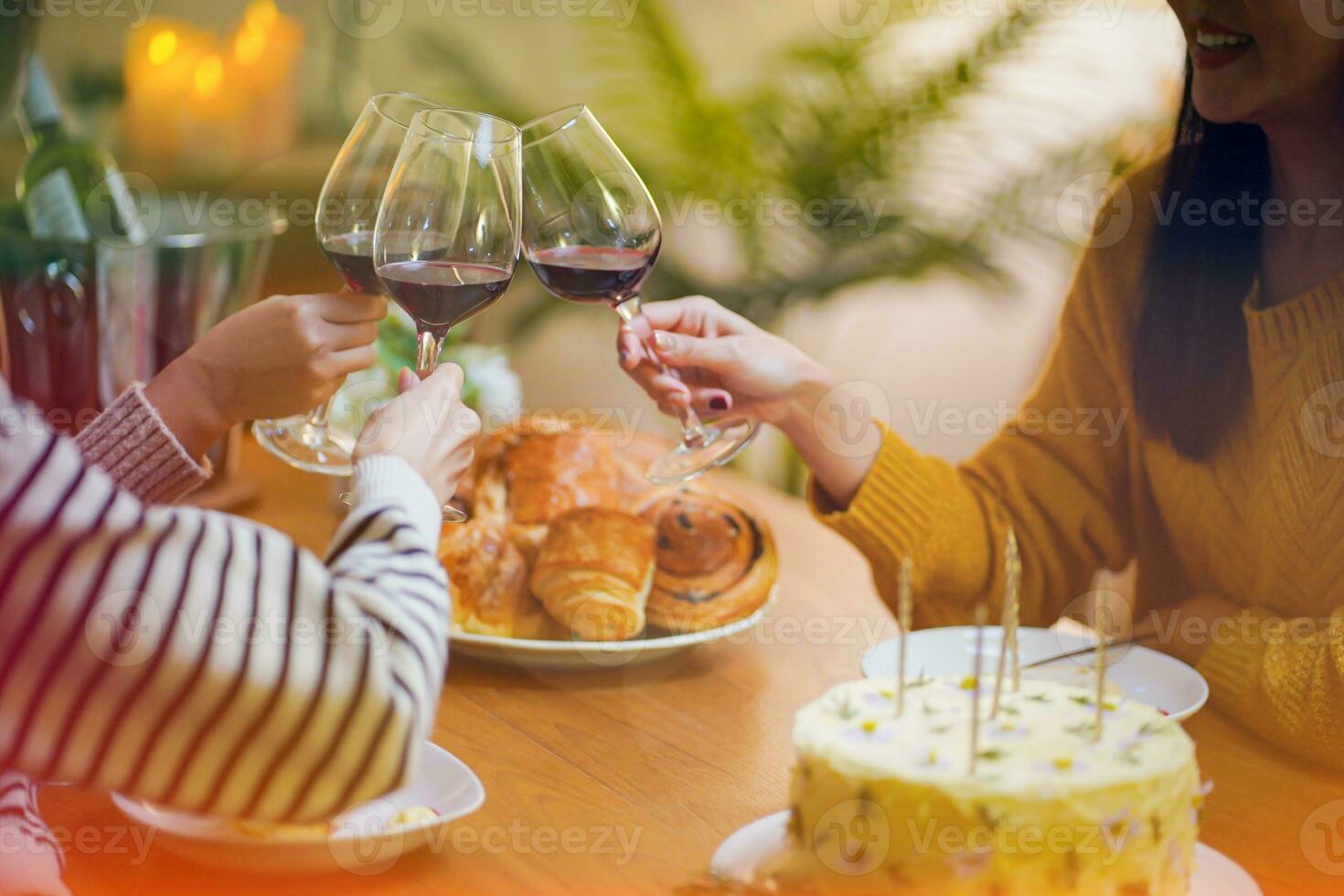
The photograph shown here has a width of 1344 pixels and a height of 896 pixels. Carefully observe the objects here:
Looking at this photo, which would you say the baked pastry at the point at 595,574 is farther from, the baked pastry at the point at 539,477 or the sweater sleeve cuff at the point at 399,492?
the sweater sleeve cuff at the point at 399,492

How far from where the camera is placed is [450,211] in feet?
2.90

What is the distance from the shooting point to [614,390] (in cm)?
377

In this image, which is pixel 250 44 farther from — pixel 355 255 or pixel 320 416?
pixel 355 255

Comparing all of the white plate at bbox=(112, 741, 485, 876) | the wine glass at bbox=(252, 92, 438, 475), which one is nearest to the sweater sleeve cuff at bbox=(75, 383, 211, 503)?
Result: the wine glass at bbox=(252, 92, 438, 475)

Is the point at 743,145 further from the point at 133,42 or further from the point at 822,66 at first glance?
the point at 133,42

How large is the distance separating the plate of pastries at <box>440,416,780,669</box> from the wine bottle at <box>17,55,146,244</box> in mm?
666

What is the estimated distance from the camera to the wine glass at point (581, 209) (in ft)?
3.41

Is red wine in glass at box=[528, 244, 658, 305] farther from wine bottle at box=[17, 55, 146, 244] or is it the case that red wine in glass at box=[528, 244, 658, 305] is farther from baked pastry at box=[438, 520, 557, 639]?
wine bottle at box=[17, 55, 146, 244]

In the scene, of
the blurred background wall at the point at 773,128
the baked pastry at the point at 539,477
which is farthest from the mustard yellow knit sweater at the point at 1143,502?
the blurred background wall at the point at 773,128

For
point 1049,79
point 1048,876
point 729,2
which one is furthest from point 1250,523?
point 729,2

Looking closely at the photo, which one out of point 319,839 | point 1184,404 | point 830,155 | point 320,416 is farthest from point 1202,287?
point 830,155

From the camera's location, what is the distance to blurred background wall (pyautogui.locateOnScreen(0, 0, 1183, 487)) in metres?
2.72

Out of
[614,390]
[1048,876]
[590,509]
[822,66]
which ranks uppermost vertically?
[822,66]

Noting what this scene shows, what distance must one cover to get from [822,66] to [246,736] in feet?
7.75
